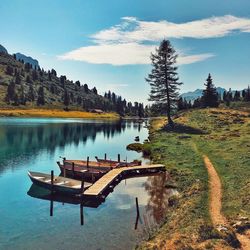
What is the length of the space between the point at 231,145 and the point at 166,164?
13299 mm

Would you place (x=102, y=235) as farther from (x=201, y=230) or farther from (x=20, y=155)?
(x=20, y=155)

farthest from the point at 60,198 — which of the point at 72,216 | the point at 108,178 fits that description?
the point at 108,178

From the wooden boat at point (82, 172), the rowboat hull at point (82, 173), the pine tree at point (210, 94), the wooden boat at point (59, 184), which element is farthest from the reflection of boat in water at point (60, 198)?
the pine tree at point (210, 94)

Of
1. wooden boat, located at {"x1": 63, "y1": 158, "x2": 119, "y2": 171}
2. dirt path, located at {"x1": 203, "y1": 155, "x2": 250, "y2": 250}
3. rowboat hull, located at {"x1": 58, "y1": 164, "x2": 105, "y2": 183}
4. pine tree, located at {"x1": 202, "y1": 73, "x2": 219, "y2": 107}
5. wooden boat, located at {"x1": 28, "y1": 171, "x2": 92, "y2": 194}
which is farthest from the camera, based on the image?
pine tree, located at {"x1": 202, "y1": 73, "x2": 219, "y2": 107}

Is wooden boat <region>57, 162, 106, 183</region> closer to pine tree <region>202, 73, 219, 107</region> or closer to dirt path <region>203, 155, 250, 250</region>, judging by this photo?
dirt path <region>203, 155, 250, 250</region>

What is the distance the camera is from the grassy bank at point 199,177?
21.7m

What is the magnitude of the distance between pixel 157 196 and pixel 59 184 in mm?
12025

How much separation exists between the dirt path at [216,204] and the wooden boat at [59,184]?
1485 centimetres

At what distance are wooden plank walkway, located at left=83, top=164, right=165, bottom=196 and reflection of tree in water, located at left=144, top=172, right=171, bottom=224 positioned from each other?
2190 millimetres

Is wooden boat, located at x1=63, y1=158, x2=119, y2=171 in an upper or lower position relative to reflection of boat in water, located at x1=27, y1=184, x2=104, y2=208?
upper

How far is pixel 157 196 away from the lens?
37.5 m

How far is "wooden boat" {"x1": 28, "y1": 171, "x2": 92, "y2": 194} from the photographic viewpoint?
38.4m

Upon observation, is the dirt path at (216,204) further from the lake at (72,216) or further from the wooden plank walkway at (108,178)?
the wooden plank walkway at (108,178)

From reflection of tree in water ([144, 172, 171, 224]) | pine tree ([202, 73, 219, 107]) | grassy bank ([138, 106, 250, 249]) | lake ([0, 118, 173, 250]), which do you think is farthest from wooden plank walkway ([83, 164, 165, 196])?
pine tree ([202, 73, 219, 107])
